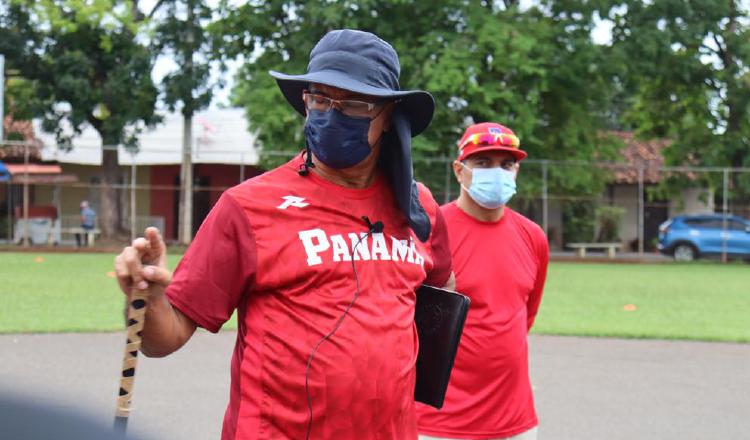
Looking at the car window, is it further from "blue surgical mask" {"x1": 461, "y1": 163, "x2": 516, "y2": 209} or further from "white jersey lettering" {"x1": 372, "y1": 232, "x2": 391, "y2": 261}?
"white jersey lettering" {"x1": 372, "y1": 232, "x2": 391, "y2": 261}

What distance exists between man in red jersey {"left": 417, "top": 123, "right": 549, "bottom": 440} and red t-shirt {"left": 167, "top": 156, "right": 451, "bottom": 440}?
4.81 ft

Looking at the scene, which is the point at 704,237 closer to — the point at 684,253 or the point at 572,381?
the point at 684,253

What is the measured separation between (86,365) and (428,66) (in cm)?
2064

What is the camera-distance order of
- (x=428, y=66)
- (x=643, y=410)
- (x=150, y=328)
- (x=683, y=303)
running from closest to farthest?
(x=150, y=328) < (x=643, y=410) < (x=683, y=303) < (x=428, y=66)

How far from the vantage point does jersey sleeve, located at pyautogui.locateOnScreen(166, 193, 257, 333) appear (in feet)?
8.35

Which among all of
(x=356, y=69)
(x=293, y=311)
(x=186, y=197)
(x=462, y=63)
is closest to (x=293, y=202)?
(x=293, y=311)

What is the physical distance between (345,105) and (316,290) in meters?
0.57

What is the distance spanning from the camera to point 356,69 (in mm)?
2734

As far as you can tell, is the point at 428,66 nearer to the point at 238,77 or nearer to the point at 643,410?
the point at 238,77

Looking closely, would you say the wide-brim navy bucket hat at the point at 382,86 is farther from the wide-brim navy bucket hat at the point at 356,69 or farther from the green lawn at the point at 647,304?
the green lawn at the point at 647,304

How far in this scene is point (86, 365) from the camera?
28.4ft

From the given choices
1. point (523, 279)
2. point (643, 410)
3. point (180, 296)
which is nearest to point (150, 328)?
point (180, 296)

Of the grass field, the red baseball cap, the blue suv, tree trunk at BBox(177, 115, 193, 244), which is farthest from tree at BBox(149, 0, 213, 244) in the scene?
the red baseball cap

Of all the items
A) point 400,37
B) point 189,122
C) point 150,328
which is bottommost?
point 150,328
